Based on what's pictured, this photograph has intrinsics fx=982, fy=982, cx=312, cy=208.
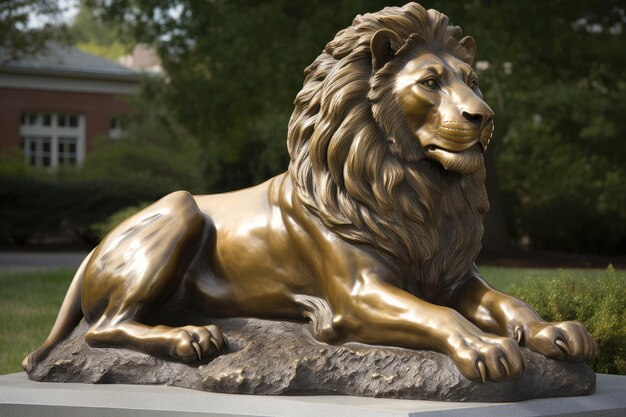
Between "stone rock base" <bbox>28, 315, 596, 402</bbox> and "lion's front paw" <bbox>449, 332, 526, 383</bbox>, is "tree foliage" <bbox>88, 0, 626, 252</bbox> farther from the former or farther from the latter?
"lion's front paw" <bbox>449, 332, 526, 383</bbox>

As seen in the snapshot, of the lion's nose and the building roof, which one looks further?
the building roof

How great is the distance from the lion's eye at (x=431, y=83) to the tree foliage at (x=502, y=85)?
432 inches

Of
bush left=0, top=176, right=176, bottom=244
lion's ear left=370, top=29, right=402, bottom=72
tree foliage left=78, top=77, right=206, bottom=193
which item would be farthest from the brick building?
Result: lion's ear left=370, top=29, right=402, bottom=72

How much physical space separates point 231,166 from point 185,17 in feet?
18.2

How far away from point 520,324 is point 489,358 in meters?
0.47

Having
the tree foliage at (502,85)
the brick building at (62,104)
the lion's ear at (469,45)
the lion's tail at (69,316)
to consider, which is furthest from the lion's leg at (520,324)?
the brick building at (62,104)

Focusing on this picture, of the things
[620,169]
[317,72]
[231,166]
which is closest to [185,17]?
[231,166]

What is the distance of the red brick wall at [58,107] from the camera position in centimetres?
3431

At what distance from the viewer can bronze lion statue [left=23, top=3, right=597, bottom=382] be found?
402 cm

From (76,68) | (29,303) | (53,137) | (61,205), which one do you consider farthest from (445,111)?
(53,137)

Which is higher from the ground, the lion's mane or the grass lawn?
the lion's mane

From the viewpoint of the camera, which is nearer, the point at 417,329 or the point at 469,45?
the point at 417,329

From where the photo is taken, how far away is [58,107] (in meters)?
35.4

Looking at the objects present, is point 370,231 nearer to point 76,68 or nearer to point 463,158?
point 463,158
